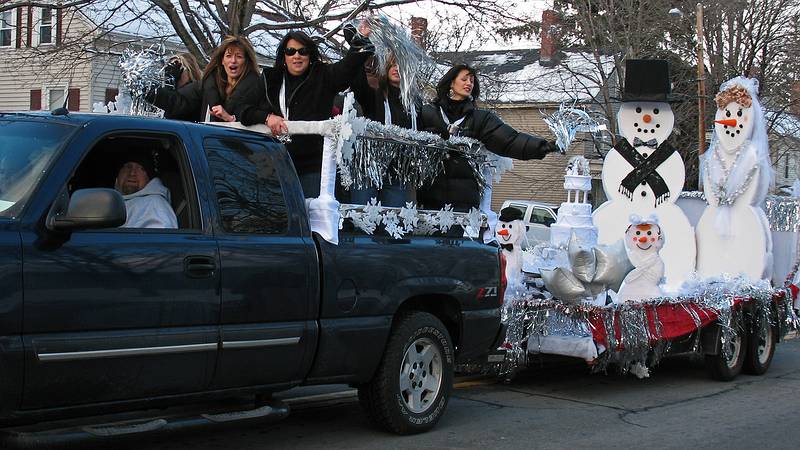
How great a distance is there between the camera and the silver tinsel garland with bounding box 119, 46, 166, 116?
7258 millimetres

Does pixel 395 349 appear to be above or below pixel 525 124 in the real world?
below

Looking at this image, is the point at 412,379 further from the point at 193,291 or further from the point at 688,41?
the point at 688,41

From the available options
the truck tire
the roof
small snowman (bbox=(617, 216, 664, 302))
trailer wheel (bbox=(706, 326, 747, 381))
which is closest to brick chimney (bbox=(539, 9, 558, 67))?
the roof

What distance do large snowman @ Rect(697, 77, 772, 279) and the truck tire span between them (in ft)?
17.3

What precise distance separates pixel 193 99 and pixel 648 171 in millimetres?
6063

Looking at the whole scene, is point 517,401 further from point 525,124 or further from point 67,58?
point 525,124

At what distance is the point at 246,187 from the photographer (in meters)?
5.76

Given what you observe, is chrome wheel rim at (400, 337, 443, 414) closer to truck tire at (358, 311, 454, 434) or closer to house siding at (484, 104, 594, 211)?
truck tire at (358, 311, 454, 434)

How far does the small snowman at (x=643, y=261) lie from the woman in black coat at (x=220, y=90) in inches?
160

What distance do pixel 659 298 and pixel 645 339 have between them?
0.54 meters

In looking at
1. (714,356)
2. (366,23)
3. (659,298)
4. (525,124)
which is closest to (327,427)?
(366,23)

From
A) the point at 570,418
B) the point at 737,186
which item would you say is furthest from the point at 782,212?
the point at 570,418

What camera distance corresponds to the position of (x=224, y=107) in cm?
711

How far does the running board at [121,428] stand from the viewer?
4641 mm
